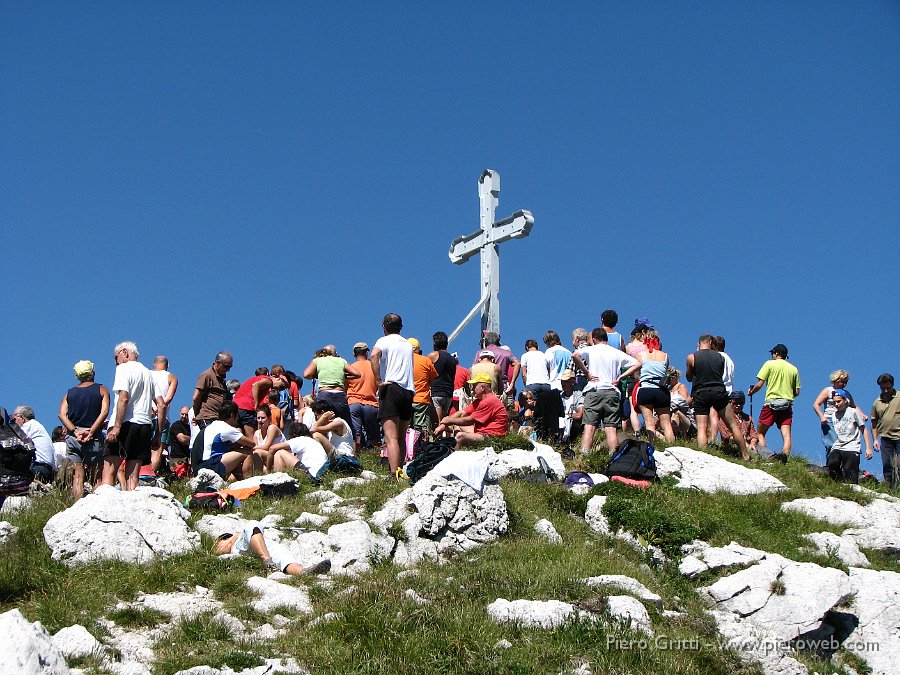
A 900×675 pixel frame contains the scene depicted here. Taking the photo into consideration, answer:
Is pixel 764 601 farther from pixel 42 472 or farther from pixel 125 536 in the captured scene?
pixel 42 472

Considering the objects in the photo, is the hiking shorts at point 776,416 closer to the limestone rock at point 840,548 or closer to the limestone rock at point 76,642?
the limestone rock at point 840,548

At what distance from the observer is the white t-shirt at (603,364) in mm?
14750

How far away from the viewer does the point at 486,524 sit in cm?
1103

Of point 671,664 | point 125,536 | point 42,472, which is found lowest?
point 671,664

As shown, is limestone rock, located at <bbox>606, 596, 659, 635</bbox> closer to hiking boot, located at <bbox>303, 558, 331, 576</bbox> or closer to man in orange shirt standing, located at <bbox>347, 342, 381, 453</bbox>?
hiking boot, located at <bbox>303, 558, 331, 576</bbox>

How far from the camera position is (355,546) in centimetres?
1041

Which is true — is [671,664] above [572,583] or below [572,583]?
below

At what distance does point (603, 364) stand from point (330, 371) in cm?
425

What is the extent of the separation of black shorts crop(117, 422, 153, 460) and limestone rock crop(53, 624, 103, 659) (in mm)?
4131

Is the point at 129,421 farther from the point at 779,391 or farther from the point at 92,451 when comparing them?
the point at 779,391

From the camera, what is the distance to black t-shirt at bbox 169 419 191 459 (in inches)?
621

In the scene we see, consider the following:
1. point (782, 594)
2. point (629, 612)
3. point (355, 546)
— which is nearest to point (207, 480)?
point (355, 546)

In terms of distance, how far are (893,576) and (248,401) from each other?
9.50m

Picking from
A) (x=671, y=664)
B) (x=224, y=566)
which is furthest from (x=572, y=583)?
(x=224, y=566)
